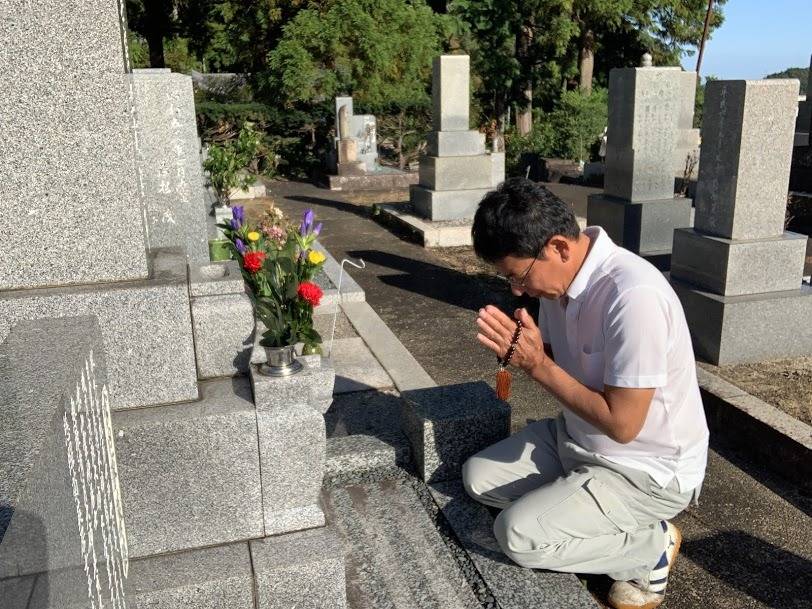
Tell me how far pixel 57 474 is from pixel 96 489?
1.83ft

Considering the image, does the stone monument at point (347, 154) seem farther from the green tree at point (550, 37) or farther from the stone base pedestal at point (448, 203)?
the green tree at point (550, 37)

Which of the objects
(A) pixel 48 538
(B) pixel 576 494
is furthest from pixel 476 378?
(A) pixel 48 538

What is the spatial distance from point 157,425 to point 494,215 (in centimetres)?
131

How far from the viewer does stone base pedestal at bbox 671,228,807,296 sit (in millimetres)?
5082

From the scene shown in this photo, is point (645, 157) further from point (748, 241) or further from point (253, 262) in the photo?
point (253, 262)

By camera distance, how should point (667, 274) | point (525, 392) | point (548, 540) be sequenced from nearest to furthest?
point (548, 540), point (525, 392), point (667, 274)

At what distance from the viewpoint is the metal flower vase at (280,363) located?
2.72m

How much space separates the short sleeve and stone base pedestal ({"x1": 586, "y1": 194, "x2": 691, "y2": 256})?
5.54 meters

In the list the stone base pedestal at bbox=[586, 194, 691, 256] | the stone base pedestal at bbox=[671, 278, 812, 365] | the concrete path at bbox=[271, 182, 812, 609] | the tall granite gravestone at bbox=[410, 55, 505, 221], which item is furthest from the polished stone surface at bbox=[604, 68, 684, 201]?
Result: the tall granite gravestone at bbox=[410, 55, 505, 221]

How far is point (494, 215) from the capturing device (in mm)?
2521

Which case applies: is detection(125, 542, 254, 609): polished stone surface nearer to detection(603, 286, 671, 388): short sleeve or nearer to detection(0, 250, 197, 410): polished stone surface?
detection(0, 250, 197, 410): polished stone surface

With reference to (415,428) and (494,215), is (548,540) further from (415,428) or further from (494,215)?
(494,215)

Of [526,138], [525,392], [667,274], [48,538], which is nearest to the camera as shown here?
[48,538]

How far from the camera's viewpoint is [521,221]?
248cm
